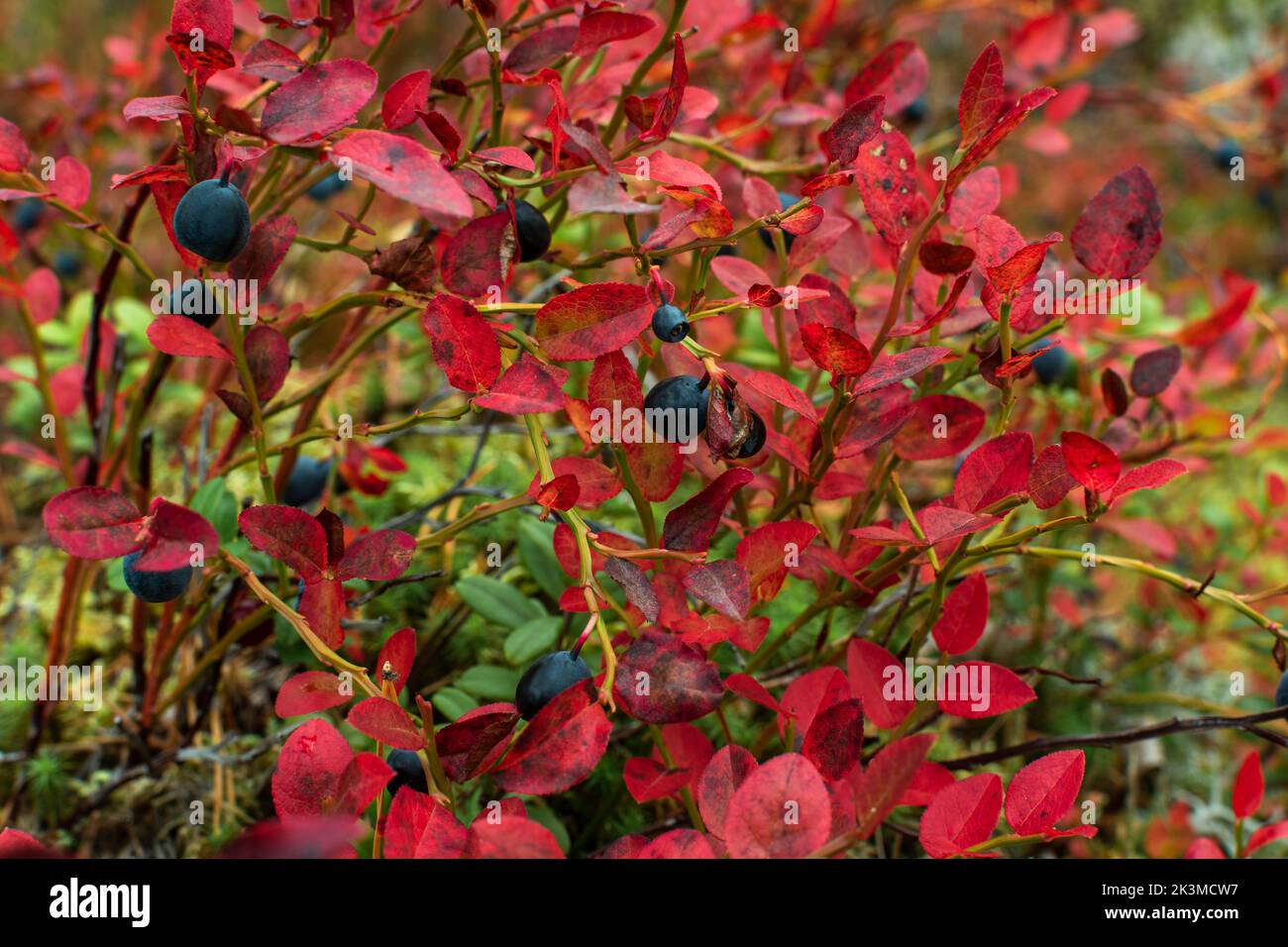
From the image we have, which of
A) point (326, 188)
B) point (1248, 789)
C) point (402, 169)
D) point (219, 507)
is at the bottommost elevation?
point (1248, 789)

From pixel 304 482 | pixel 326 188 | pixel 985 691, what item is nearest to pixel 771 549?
pixel 985 691

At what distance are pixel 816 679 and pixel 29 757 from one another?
695 mm

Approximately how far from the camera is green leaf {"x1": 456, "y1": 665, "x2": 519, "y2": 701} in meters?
0.82

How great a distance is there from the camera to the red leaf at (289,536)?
60cm

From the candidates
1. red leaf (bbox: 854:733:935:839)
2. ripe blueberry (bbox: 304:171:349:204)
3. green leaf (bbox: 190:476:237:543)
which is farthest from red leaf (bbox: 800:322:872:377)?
ripe blueberry (bbox: 304:171:349:204)

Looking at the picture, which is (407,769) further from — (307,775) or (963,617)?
(963,617)

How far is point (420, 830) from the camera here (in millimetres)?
551

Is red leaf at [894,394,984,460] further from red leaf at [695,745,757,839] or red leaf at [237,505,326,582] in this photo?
red leaf at [237,505,326,582]

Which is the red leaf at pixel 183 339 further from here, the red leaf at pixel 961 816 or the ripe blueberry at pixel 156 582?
the red leaf at pixel 961 816

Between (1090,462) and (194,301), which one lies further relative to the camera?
(194,301)

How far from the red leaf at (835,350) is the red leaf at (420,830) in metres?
0.32

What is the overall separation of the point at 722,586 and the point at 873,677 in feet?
0.54

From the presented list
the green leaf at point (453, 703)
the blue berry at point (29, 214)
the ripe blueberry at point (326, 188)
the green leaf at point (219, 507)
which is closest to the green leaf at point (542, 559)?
the green leaf at point (453, 703)
